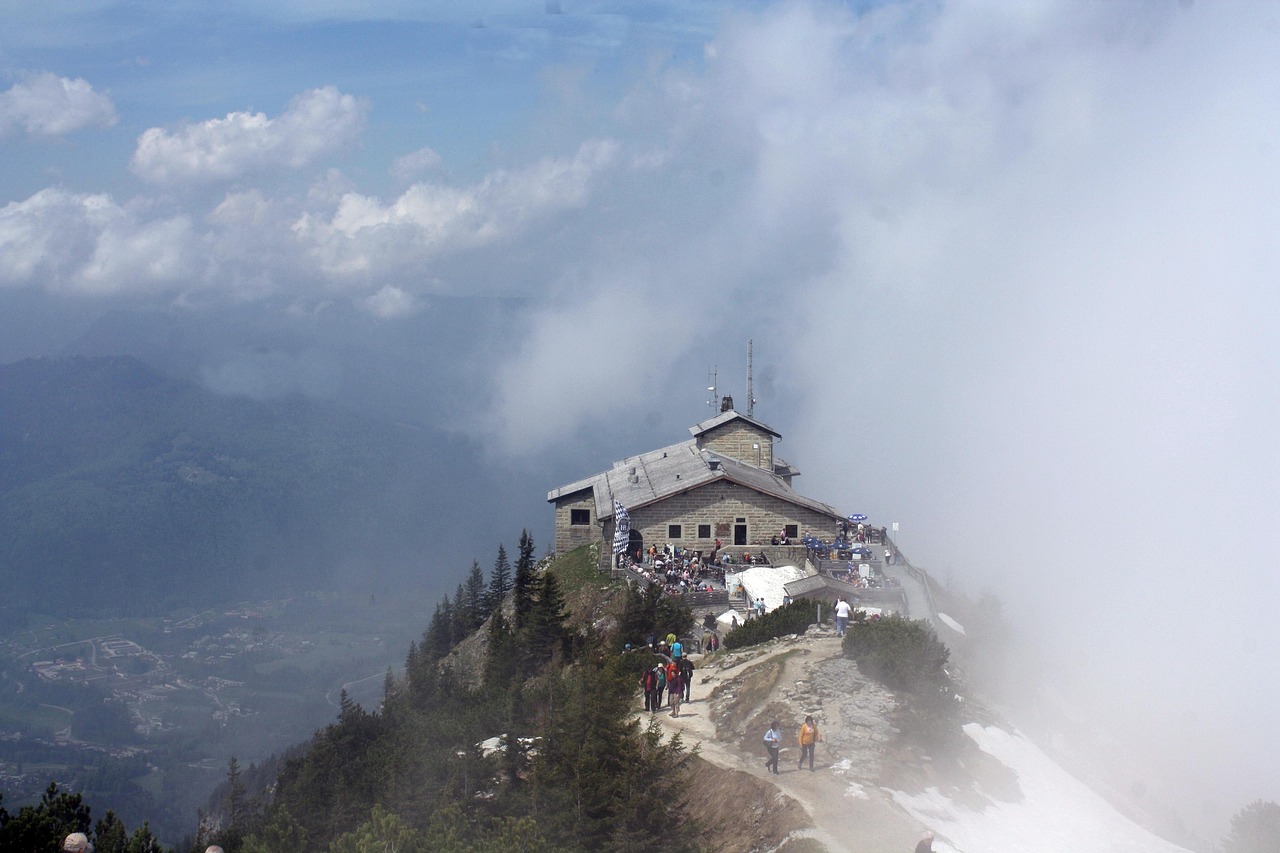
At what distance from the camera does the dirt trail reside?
18703 millimetres

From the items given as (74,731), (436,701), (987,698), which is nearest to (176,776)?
(74,731)

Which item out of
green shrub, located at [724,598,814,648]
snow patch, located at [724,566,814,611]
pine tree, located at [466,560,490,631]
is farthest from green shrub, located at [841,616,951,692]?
pine tree, located at [466,560,490,631]

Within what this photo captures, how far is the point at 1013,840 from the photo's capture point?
68.4 ft

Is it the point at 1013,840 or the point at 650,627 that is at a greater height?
the point at 650,627

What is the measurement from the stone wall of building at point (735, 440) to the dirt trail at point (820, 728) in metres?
34.1

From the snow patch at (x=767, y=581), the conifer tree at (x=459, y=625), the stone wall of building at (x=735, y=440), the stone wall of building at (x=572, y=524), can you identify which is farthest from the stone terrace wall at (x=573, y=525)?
the snow patch at (x=767, y=581)

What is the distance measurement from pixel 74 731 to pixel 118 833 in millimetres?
204846

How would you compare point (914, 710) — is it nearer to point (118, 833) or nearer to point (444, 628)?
point (118, 833)

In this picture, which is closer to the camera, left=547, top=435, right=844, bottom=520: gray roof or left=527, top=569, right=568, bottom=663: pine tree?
left=527, top=569, right=568, bottom=663: pine tree

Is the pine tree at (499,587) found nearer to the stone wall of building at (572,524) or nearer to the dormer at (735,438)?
the stone wall of building at (572,524)

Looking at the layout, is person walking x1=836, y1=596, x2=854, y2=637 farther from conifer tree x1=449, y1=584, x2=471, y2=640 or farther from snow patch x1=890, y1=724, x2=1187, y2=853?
conifer tree x1=449, y1=584, x2=471, y2=640

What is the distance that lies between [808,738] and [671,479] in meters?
31.1

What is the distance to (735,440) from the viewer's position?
63875 millimetres

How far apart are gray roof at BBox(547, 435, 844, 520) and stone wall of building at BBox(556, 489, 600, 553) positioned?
1.52 ft
